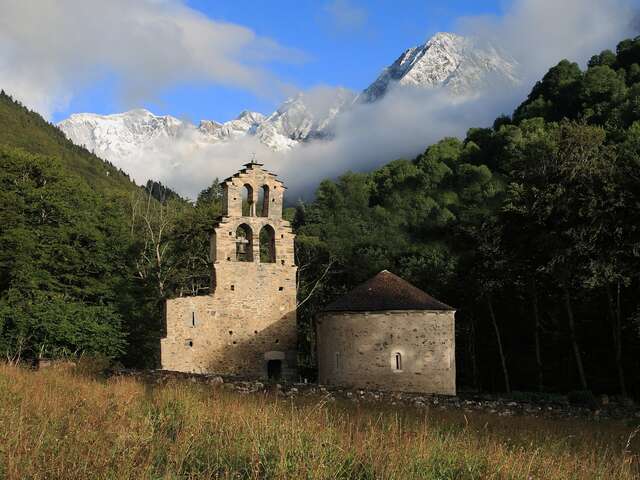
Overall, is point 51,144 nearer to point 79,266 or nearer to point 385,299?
point 79,266

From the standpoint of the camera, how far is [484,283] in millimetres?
30453

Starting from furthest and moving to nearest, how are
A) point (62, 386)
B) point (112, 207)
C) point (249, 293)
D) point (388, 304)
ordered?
point (112, 207) < point (249, 293) < point (388, 304) < point (62, 386)

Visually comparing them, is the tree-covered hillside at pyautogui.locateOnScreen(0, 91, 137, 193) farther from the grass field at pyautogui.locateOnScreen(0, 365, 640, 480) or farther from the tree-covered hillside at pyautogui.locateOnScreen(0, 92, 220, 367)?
the grass field at pyautogui.locateOnScreen(0, 365, 640, 480)

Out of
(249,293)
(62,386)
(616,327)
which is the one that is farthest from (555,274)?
(62,386)

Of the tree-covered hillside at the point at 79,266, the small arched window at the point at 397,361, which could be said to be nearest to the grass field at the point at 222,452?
the small arched window at the point at 397,361

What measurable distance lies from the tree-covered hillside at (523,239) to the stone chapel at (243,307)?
10.2 meters

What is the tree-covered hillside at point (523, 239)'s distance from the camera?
2391cm

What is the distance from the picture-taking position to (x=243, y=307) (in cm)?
2566

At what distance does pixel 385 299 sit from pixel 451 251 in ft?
48.5

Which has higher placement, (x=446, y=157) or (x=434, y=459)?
(x=446, y=157)

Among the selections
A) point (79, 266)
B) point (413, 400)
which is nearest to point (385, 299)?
point (413, 400)

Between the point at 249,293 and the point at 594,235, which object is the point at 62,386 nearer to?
the point at 249,293

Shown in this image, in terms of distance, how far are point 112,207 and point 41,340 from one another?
13.3m

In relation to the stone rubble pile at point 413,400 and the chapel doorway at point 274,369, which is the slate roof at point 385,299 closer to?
the chapel doorway at point 274,369
